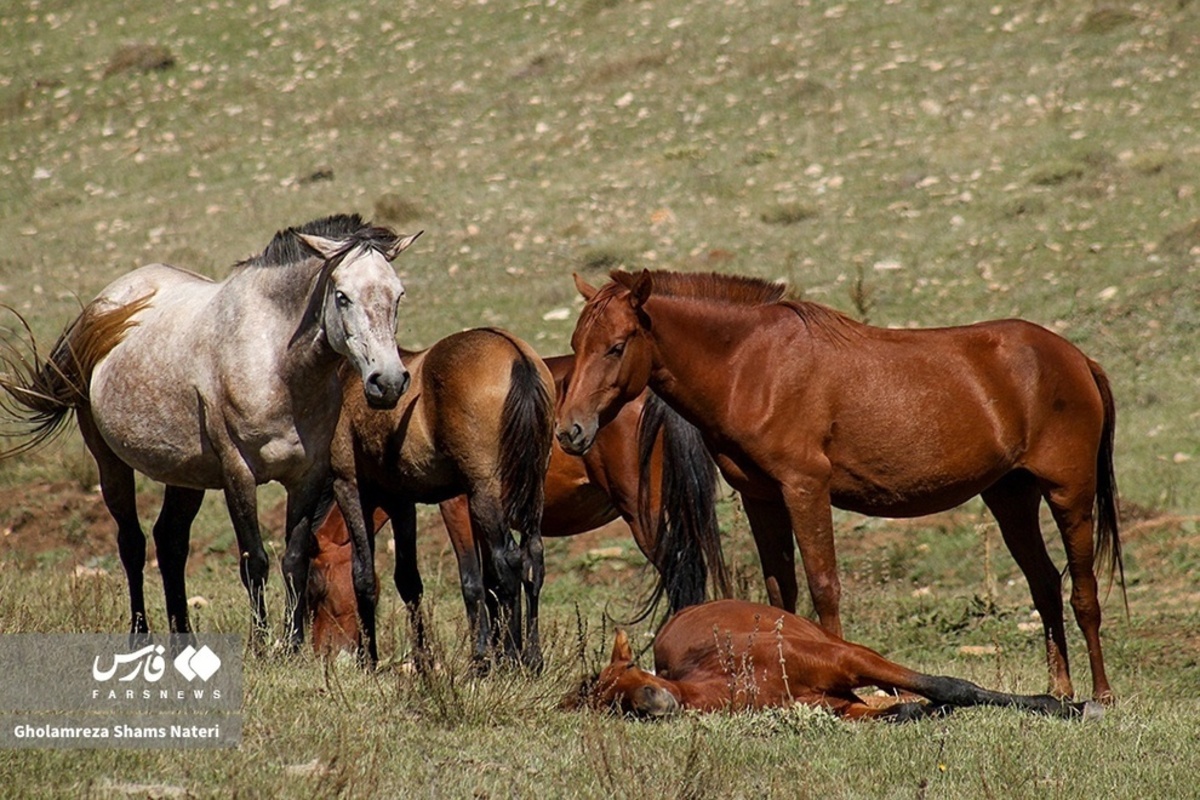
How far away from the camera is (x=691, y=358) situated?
721 centimetres

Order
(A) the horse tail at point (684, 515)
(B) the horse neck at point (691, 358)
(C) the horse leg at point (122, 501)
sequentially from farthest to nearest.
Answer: (A) the horse tail at point (684, 515), (C) the horse leg at point (122, 501), (B) the horse neck at point (691, 358)

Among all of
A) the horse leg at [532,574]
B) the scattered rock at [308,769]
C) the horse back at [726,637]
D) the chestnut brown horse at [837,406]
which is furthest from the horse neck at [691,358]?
the scattered rock at [308,769]

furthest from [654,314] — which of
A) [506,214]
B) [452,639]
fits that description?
[506,214]

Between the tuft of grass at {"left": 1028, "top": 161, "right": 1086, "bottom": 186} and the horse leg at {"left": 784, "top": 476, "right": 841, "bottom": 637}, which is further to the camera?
the tuft of grass at {"left": 1028, "top": 161, "right": 1086, "bottom": 186}

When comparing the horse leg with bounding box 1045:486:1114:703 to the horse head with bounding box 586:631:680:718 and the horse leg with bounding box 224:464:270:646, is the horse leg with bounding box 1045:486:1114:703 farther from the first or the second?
the horse leg with bounding box 224:464:270:646

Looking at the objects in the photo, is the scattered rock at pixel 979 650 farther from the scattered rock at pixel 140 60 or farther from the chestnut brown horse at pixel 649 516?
the scattered rock at pixel 140 60

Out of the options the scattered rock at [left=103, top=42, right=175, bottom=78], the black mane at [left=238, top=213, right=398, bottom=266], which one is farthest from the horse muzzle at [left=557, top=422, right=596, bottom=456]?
the scattered rock at [left=103, top=42, right=175, bottom=78]

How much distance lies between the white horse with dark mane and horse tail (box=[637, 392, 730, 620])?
6.88 feet

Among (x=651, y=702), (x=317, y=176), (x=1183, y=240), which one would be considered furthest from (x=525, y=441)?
(x=317, y=176)

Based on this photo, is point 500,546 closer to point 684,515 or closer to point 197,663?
point 684,515

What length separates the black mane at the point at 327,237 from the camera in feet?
22.0

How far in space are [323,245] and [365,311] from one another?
41 cm

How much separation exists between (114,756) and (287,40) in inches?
1047

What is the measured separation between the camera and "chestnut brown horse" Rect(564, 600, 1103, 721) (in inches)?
240
